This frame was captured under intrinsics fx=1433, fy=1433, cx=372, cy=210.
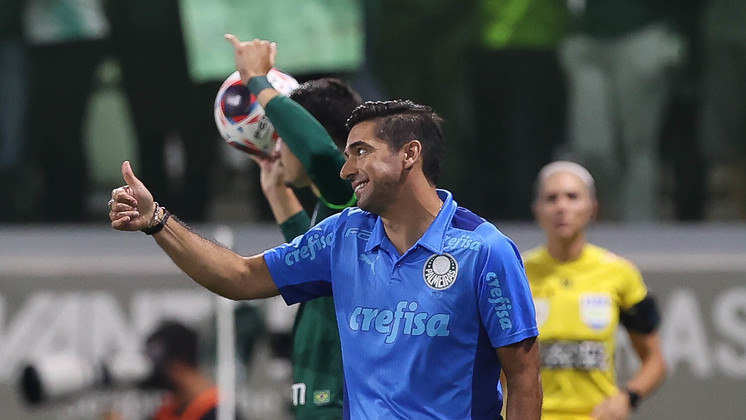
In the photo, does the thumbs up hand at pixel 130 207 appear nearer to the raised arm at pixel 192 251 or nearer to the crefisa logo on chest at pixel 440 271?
the raised arm at pixel 192 251

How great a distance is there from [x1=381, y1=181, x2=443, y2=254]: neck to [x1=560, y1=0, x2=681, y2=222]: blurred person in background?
4.75m

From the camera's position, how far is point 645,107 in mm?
9055

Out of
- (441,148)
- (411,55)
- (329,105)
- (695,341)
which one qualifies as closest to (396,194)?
(441,148)

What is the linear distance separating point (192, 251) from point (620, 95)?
17.0 ft

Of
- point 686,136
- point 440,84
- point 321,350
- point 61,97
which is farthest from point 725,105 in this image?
point 321,350

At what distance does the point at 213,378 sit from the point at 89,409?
0.76m

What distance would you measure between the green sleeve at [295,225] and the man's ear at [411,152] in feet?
3.63

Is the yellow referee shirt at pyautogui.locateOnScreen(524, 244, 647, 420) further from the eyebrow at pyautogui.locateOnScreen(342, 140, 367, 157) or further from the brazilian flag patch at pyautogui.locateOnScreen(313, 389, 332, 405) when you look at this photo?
the eyebrow at pyautogui.locateOnScreen(342, 140, 367, 157)

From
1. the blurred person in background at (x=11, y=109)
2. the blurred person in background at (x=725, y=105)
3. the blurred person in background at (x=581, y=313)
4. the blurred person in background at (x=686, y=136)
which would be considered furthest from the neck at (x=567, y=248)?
the blurred person in background at (x=11, y=109)

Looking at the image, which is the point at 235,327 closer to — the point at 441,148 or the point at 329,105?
the point at 329,105

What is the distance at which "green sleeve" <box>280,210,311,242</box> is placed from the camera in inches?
213

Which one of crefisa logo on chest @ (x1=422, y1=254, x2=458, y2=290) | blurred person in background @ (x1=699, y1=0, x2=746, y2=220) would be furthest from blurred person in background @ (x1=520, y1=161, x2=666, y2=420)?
crefisa logo on chest @ (x1=422, y1=254, x2=458, y2=290)

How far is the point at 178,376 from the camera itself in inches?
323

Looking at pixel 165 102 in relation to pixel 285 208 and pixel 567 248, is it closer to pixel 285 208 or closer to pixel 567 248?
pixel 567 248
